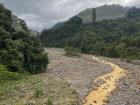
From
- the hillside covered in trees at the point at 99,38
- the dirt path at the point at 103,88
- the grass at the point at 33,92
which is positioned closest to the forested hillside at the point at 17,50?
the grass at the point at 33,92

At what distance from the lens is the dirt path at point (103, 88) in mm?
49125

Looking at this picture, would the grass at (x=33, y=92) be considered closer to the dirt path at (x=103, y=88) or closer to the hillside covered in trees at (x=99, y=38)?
the dirt path at (x=103, y=88)

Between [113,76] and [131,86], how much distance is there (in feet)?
46.0

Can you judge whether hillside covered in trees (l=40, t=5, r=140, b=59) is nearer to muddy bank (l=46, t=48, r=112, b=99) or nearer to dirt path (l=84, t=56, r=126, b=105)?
muddy bank (l=46, t=48, r=112, b=99)

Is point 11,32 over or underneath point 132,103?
over

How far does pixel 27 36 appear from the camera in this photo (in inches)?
2980

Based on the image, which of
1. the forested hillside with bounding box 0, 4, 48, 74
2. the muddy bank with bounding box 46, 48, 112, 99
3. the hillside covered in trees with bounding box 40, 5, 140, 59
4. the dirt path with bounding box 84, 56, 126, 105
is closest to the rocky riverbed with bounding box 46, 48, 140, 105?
the muddy bank with bounding box 46, 48, 112, 99

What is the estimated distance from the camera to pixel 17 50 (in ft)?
226

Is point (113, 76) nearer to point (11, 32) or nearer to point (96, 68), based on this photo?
point (96, 68)

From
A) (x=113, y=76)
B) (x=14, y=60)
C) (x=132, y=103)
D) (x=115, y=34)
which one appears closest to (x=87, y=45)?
(x=115, y=34)

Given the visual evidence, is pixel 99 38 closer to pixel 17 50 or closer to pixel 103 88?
pixel 17 50

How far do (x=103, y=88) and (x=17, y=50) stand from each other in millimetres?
17532

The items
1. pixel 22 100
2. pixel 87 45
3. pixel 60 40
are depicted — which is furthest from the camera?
pixel 60 40

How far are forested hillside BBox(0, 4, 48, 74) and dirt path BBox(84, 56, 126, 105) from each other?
11.8 metres
